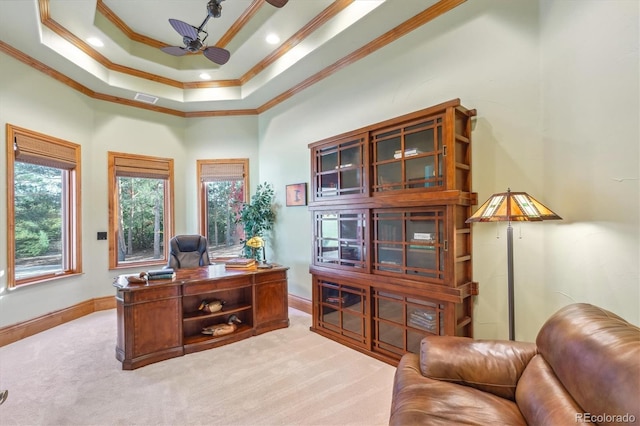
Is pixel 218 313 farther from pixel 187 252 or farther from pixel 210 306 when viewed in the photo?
pixel 187 252

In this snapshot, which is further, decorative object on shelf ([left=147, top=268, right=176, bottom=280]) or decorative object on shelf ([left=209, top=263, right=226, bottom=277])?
decorative object on shelf ([left=209, top=263, right=226, bottom=277])

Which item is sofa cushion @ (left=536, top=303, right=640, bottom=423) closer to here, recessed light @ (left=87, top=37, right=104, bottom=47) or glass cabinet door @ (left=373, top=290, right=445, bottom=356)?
glass cabinet door @ (left=373, top=290, right=445, bottom=356)

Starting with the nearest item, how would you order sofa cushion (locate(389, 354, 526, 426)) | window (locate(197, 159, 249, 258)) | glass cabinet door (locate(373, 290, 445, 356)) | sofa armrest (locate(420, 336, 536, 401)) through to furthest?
sofa cushion (locate(389, 354, 526, 426))
sofa armrest (locate(420, 336, 536, 401))
glass cabinet door (locate(373, 290, 445, 356))
window (locate(197, 159, 249, 258))

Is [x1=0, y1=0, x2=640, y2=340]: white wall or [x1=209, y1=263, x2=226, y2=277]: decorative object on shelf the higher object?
[x1=0, y1=0, x2=640, y2=340]: white wall

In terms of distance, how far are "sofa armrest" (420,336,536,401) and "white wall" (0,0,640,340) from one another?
837 millimetres

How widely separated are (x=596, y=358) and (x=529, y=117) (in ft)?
6.06

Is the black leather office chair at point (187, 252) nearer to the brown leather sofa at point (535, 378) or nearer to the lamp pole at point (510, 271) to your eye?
the brown leather sofa at point (535, 378)

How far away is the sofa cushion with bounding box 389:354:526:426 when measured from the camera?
52.1 inches

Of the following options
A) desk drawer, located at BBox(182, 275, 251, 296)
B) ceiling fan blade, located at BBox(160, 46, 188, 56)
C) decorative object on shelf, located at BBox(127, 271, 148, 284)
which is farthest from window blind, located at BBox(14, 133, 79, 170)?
desk drawer, located at BBox(182, 275, 251, 296)

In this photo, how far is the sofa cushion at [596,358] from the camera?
1.01 meters

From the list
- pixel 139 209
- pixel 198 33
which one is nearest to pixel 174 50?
pixel 198 33

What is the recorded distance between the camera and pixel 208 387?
2418mm

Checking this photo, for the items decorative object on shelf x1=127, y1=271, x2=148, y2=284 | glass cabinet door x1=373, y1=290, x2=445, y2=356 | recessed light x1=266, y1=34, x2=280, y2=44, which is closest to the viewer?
glass cabinet door x1=373, y1=290, x2=445, y2=356

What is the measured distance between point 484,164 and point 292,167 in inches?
111
